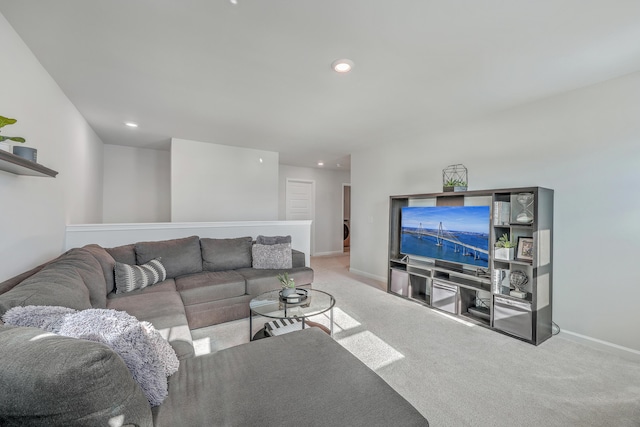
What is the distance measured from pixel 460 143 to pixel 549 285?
1.87 metres

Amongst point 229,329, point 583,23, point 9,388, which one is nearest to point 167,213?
point 229,329

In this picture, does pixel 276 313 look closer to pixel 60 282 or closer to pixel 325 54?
pixel 60 282

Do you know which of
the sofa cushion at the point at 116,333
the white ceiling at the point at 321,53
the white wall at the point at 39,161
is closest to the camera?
the sofa cushion at the point at 116,333

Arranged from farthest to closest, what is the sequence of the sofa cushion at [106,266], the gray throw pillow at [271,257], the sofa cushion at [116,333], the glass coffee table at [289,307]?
1. the gray throw pillow at [271,257]
2. the sofa cushion at [106,266]
3. the glass coffee table at [289,307]
4. the sofa cushion at [116,333]

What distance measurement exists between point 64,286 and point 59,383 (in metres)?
1.21

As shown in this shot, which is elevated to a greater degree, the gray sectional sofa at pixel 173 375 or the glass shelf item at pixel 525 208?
the glass shelf item at pixel 525 208

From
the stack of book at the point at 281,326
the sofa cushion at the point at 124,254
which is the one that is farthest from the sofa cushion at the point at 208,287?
the stack of book at the point at 281,326

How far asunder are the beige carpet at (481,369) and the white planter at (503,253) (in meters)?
0.76

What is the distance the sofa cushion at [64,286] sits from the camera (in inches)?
46.7

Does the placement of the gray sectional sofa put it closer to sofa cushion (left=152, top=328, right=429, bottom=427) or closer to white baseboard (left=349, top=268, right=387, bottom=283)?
sofa cushion (left=152, top=328, right=429, bottom=427)

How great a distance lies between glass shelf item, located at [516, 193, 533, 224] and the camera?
263 cm

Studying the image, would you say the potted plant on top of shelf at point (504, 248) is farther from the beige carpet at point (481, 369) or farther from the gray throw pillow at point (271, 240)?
Answer: the gray throw pillow at point (271, 240)

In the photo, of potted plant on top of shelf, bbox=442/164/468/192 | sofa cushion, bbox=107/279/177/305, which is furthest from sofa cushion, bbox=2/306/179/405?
potted plant on top of shelf, bbox=442/164/468/192

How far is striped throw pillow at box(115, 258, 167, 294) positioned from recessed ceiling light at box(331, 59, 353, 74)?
2.61 metres
